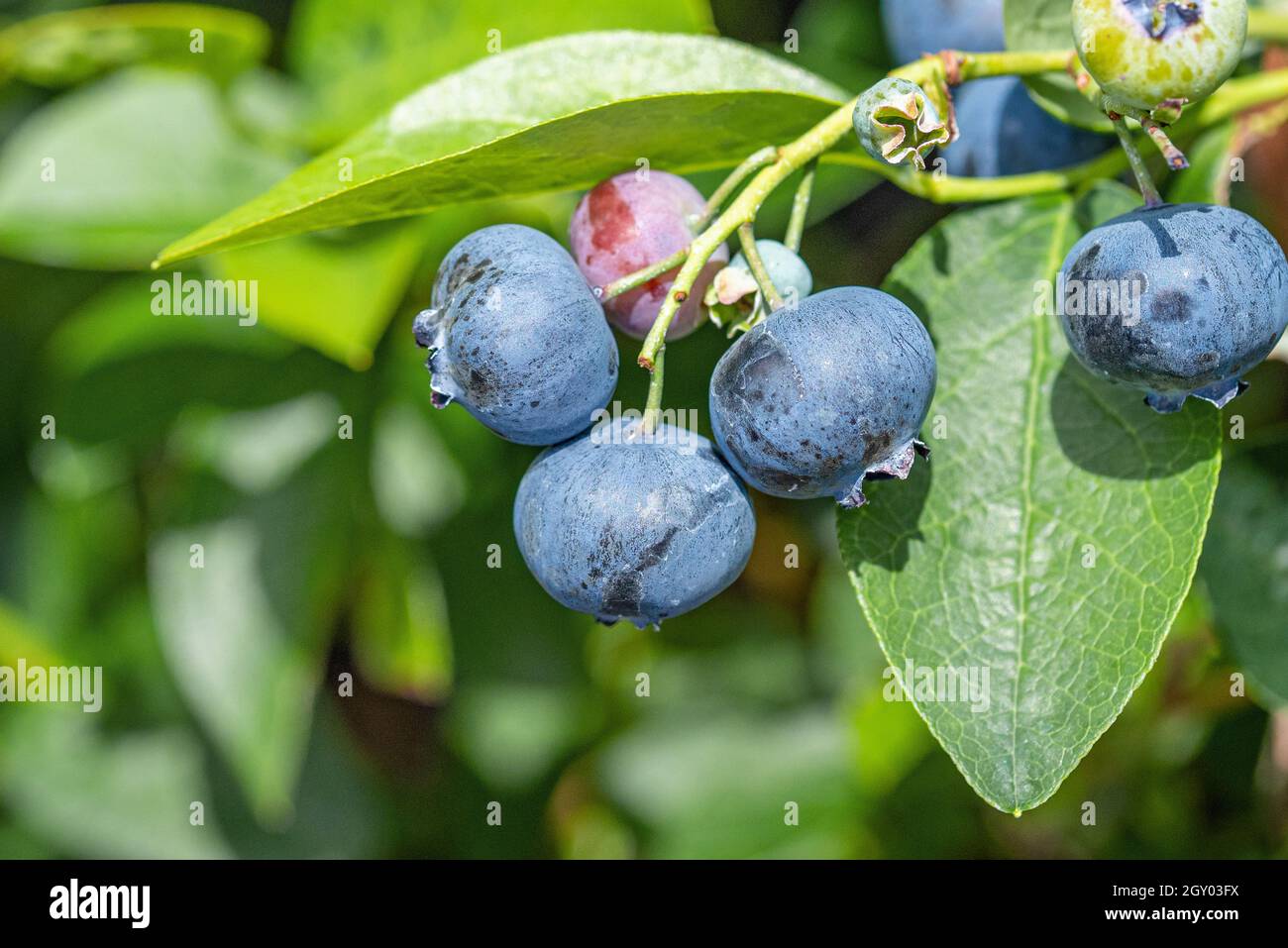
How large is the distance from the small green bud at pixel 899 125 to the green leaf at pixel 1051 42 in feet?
1.23

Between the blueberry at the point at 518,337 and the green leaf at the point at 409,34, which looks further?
the green leaf at the point at 409,34

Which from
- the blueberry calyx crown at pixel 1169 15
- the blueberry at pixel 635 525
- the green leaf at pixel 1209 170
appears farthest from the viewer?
the green leaf at pixel 1209 170

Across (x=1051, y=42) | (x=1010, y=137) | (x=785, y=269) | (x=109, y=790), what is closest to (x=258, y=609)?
(x=109, y=790)

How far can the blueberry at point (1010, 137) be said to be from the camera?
1.56 meters

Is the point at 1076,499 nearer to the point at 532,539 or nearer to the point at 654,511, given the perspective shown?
the point at 654,511

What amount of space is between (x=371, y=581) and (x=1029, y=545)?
5.17 feet

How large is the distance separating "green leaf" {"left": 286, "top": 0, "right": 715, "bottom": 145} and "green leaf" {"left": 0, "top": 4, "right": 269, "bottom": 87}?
13 cm

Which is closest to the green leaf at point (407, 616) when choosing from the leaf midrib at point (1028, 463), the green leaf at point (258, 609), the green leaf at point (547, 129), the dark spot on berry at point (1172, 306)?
the green leaf at point (258, 609)

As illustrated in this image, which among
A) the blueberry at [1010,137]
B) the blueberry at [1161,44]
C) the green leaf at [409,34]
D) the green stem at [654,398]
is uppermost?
the green leaf at [409,34]

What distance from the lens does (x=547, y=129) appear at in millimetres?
1249

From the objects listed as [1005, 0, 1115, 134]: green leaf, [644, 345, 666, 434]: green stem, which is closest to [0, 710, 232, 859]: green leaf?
[644, 345, 666, 434]: green stem

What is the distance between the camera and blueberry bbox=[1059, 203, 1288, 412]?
3.74ft

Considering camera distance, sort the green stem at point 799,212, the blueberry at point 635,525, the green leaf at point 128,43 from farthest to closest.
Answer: the green leaf at point 128,43 → the green stem at point 799,212 → the blueberry at point 635,525

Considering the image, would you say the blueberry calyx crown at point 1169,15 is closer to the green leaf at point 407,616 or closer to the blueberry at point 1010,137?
the blueberry at point 1010,137
